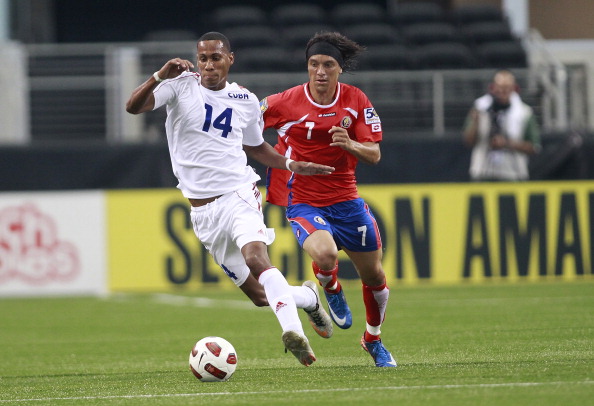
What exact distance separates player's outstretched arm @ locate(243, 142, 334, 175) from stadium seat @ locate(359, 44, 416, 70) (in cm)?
1175

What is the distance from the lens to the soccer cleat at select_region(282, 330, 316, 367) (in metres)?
6.96

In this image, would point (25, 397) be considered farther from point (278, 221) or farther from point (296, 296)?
point (278, 221)

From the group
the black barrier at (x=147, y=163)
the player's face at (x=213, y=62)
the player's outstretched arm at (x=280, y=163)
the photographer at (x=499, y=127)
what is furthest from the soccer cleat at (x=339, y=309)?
the black barrier at (x=147, y=163)

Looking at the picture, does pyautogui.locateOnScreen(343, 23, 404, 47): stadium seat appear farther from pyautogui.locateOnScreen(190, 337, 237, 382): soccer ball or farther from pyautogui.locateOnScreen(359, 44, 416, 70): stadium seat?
pyautogui.locateOnScreen(190, 337, 237, 382): soccer ball

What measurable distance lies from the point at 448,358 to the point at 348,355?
102 centimetres

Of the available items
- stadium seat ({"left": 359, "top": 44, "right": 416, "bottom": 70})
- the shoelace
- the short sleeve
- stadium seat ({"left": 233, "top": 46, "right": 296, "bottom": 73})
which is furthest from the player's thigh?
stadium seat ({"left": 359, "top": 44, "right": 416, "bottom": 70})

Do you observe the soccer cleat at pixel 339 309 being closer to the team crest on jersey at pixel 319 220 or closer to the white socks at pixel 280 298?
the team crest on jersey at pixel 319 220

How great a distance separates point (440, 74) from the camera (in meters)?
18.0

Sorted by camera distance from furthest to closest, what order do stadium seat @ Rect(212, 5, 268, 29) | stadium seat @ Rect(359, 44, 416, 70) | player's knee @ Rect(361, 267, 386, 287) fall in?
stadium seat @ Rect(212, 5, 268, 29)
stadium seat @ Rect(359, 44, 416, 70)
player's knee @ Rect(361, 267, 386, 287)

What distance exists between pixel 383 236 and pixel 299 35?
6107mm

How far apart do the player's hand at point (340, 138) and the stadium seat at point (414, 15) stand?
1479 cm

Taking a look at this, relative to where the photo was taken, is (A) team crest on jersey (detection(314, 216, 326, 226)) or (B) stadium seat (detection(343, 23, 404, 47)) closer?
(A) team crest on jersey (detection(314, 216, 326, 226))

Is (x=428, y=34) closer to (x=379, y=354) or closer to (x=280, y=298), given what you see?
(x=379, y=354)

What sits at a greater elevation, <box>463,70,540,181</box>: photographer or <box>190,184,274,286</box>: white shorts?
<box>463,70,540,181</box>: photographer
